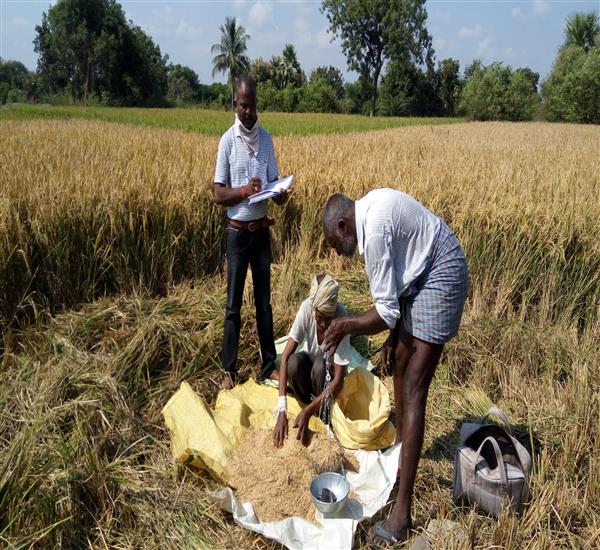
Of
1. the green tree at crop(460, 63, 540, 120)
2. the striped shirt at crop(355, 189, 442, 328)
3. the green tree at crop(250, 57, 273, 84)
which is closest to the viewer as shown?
the striped shirt at crop(355, 189, 442, 328)

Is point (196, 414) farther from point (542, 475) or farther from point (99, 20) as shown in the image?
point (99, 20)

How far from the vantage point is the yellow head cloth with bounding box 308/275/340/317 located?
2.62m

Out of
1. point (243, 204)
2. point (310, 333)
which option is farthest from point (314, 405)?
point (243, 204)

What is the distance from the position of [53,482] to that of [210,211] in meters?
2.85

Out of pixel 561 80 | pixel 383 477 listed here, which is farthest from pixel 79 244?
pixel 561 80

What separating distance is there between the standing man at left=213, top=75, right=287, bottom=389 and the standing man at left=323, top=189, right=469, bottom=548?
118cm

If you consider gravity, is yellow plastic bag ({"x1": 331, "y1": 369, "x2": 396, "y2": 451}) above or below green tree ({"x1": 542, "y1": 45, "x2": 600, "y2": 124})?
below

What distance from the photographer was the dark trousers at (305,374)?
118 inches

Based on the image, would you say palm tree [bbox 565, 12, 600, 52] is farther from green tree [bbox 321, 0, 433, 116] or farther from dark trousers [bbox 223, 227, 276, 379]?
dark trousers [bbox 223, 227, 276, 379]

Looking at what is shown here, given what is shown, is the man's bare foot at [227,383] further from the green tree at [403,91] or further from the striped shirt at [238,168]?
the green tree at [403,91]

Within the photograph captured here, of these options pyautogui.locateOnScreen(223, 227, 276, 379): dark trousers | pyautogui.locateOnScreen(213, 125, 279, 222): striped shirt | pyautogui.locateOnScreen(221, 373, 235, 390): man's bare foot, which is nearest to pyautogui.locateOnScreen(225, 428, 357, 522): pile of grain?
pyautogui.locateOnScreen(221, 373, 235, 390): man's bare foot

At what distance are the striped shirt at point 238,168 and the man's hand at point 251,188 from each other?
58mm

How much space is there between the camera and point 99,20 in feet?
143

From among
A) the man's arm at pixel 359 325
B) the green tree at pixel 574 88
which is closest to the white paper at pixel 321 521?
the man's arm at pixel 359 325
